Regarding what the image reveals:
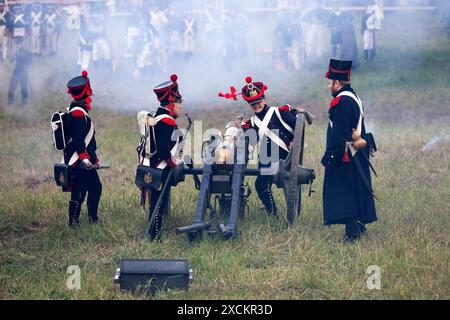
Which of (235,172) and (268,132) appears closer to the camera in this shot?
(235,172)

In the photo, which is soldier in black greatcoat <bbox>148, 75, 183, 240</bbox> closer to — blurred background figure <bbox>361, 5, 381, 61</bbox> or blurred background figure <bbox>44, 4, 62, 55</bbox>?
blurred background figure <bbox>361, 5, 381, 61</bbox>

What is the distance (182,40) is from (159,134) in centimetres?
1112

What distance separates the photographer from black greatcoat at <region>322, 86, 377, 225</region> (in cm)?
841

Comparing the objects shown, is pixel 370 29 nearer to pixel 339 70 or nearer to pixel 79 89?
pixel 339 70

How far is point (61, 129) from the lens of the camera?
8.94m

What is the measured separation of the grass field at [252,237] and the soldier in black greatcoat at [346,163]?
0.23 m

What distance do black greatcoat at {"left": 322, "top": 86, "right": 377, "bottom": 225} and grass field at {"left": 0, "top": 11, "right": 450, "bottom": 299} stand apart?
0.84 ft

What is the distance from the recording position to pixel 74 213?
925 centimetres

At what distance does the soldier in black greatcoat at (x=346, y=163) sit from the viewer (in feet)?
27.6

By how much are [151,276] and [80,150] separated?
2.24m

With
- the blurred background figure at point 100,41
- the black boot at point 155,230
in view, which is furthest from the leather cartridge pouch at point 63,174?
the blurred background figure at point 100,41

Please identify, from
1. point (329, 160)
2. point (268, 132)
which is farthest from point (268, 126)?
point (329, 160)
